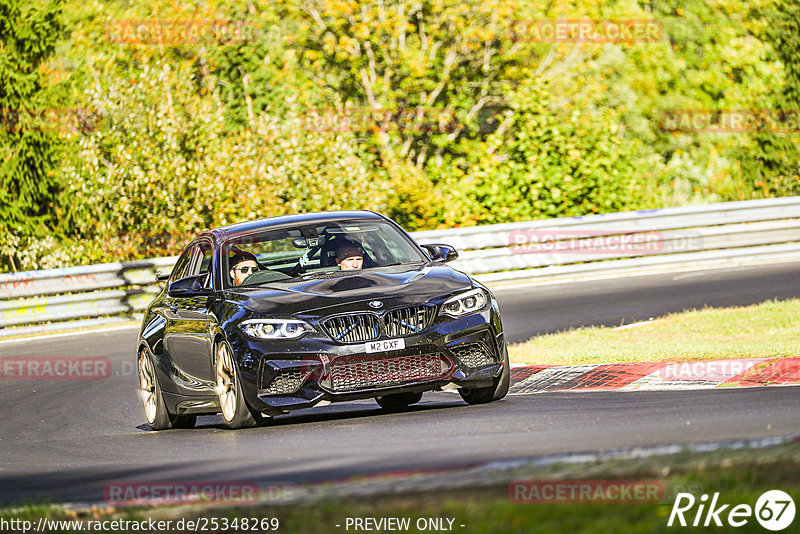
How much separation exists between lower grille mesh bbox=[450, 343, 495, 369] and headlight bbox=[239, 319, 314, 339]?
3.43 feet

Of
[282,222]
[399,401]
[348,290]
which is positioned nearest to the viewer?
[348,290]

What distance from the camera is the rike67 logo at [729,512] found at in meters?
4.70

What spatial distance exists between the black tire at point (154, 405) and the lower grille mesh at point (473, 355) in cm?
273

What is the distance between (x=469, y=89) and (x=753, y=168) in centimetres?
1177

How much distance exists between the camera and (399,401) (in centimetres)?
1078

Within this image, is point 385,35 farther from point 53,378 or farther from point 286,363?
point 286,363

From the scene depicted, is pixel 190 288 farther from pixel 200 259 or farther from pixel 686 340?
pixel 686 340

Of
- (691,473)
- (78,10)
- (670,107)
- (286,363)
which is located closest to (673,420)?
(286,363)

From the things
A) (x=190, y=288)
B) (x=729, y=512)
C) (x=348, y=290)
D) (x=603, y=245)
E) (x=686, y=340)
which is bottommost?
(x=603, y=245)

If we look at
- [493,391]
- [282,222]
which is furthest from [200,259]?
[493,391]

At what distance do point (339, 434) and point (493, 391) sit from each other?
1.61 metres

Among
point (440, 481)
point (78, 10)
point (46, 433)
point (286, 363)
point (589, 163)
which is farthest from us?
point (78, 10)

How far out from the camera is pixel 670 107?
173 ft

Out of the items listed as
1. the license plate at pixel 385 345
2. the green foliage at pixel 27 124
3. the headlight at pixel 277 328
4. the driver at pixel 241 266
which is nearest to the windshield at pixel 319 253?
the driver at pixel 241 266
